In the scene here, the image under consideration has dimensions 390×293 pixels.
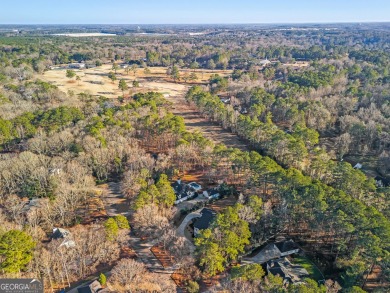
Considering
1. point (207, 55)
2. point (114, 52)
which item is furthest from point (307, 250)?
point (114, 52)

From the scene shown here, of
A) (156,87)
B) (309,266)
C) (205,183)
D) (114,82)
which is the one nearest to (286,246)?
(309,266)

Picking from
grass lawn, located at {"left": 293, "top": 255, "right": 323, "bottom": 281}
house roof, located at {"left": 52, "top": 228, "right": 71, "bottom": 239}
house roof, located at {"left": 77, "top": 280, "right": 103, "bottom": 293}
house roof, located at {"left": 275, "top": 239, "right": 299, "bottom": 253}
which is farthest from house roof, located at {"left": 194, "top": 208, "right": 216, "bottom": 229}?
house roof, located at {"left": 52, "top": 228, "right": 71, "bottom": 239}

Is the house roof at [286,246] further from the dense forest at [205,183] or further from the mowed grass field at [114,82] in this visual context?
the mowed grass field at [114,82]

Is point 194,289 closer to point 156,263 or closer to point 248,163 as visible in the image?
point 156,263

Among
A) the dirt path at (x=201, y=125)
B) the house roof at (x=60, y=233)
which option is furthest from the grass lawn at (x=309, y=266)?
the dirt path at (x=201, y=125)

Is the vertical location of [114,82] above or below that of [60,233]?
above

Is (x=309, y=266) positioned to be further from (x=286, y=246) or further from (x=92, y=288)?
(x=92, y=288)

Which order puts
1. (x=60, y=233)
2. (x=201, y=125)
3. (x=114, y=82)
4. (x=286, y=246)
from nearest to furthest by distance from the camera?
(x=286, y=246) < (x=60, y=233) < (x=201, y=125) < (x=114, y=82)

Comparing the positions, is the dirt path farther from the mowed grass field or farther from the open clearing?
the mowed grass field
